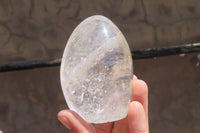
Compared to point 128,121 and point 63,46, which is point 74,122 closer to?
point 128,121

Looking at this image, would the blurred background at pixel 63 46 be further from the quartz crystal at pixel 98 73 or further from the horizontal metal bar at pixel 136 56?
the quartz crystal at pixel 98 73

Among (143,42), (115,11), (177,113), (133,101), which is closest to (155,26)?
(143,42)

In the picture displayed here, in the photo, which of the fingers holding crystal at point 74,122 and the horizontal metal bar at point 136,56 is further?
the horizontal metal bar at point 136,56

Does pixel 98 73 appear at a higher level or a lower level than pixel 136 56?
higher

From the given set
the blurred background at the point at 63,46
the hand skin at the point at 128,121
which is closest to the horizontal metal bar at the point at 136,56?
the blurred background at the point at 63,46

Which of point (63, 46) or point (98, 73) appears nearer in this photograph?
point (98, 73)

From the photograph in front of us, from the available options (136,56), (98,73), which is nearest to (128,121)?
(98,73)

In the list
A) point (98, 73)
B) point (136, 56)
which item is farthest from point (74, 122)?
point (136, 56)
